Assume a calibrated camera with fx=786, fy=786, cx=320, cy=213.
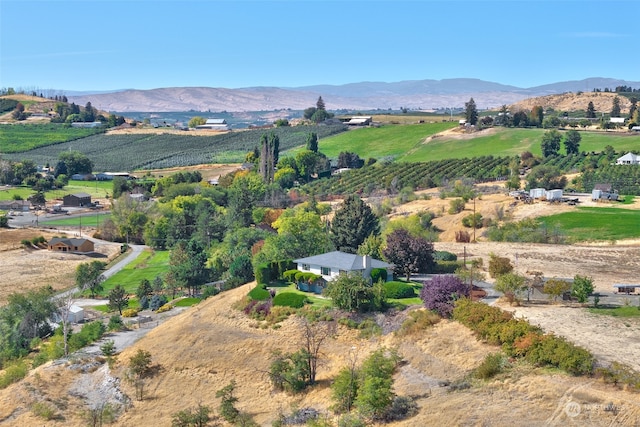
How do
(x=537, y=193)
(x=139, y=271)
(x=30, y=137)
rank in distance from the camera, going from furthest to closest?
1. (x=30, y=137)
2. (x=537, y=193)
3. (x=139, y=271)

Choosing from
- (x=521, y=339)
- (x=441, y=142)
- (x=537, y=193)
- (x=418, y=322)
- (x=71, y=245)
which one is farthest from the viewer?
(x=441, y=142)

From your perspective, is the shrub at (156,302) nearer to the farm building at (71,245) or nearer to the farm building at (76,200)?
the farm building at (71,245)

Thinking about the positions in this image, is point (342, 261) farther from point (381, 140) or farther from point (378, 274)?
point (381, 140)

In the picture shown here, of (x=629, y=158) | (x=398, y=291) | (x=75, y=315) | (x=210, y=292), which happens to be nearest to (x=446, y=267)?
(x=398, y=291)

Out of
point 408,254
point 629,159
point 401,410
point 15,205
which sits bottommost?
point 15,205

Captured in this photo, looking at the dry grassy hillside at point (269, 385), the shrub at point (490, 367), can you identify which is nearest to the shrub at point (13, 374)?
the dry grassy hillside at point (269, 385)

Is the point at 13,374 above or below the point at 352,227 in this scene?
below
